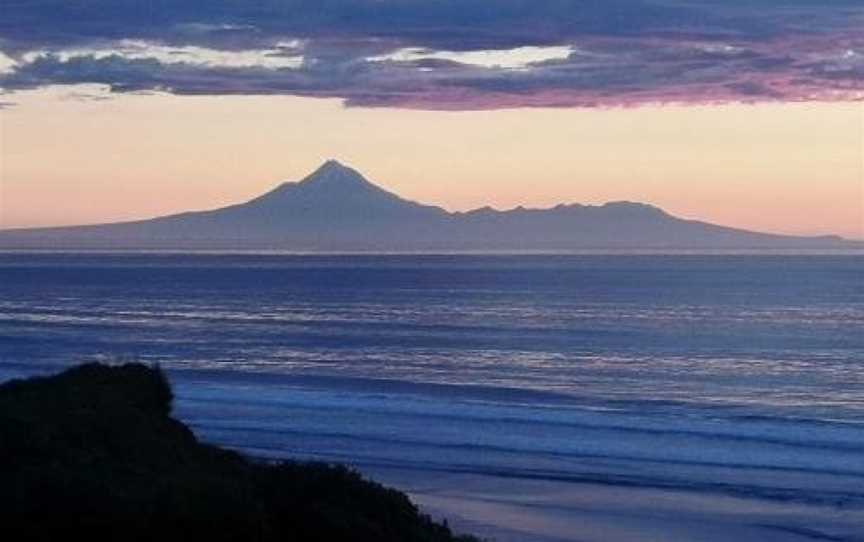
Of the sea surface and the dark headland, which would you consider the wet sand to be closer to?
the sea surface

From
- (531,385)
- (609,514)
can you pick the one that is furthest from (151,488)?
(531,385)

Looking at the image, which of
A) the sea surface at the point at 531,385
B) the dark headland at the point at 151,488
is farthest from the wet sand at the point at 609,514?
the dark headland at the point at 151,488

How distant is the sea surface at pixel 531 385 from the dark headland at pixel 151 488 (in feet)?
24.0

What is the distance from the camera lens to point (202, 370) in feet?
154

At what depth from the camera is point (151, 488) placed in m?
12.8

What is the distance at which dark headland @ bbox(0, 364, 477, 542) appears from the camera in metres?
12.2

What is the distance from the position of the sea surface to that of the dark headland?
24.0 ft

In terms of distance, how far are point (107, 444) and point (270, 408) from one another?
2180 centimetres

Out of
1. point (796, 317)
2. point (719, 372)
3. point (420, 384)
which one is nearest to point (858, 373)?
point (719, 372)

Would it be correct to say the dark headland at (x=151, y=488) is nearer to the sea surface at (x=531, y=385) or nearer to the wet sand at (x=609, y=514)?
the wet sand at (x=609, y=514)

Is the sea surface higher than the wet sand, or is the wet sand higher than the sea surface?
the wet sand

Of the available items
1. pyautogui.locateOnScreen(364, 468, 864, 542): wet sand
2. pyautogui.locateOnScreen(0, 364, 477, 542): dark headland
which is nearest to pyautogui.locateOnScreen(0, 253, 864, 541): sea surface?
pyautogui.locateOnScreen(364, 468, 864, 542): wet sand

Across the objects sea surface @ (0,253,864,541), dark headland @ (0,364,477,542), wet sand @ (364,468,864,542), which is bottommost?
sea surface @ (0,253,864,541)

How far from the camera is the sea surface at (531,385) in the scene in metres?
25.6
